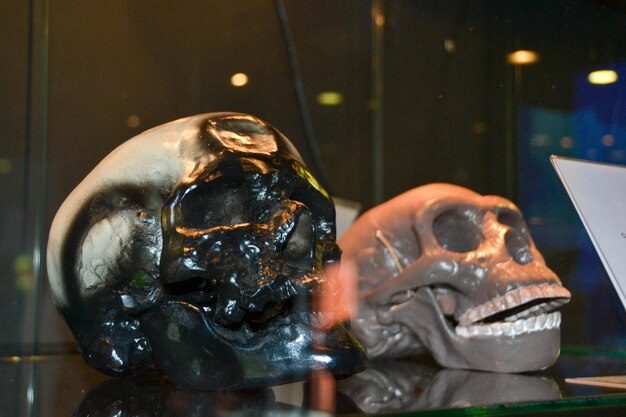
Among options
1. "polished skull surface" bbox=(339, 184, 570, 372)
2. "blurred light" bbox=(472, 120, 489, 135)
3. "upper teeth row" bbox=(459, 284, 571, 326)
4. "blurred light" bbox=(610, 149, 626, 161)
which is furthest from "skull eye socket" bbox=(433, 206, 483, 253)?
"blurred light" bbox=(472, 120, 489, 135)

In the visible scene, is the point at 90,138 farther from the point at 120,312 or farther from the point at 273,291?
the point at 273,291

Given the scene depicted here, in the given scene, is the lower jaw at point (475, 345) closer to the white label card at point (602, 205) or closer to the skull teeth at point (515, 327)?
the skull teeth at point (515, 327)

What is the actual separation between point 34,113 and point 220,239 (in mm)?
505

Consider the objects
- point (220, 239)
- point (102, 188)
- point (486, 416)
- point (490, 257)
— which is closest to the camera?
point (486, 416)

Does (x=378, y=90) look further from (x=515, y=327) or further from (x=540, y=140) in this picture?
(x=515, y=327)

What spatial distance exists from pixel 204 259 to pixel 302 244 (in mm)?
114

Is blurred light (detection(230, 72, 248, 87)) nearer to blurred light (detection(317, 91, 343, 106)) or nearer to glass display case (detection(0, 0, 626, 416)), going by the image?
glass display case (detection(0, 0, 626, 416))

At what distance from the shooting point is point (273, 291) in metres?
0.71

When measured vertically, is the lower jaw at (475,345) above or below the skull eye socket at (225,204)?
below

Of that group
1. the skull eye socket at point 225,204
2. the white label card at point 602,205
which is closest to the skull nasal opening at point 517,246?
the white label card at point 602,205

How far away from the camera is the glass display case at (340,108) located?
1.07 meters

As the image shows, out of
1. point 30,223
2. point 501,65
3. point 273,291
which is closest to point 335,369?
point 273,291

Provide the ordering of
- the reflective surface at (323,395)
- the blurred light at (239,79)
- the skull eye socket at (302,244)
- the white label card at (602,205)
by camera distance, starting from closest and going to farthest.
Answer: the reflective surface at (323,395) < the skull eye socket at (302,244) < the white label card at (602,205) < the blurred light at (239,79)

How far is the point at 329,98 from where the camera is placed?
4.70 ft
